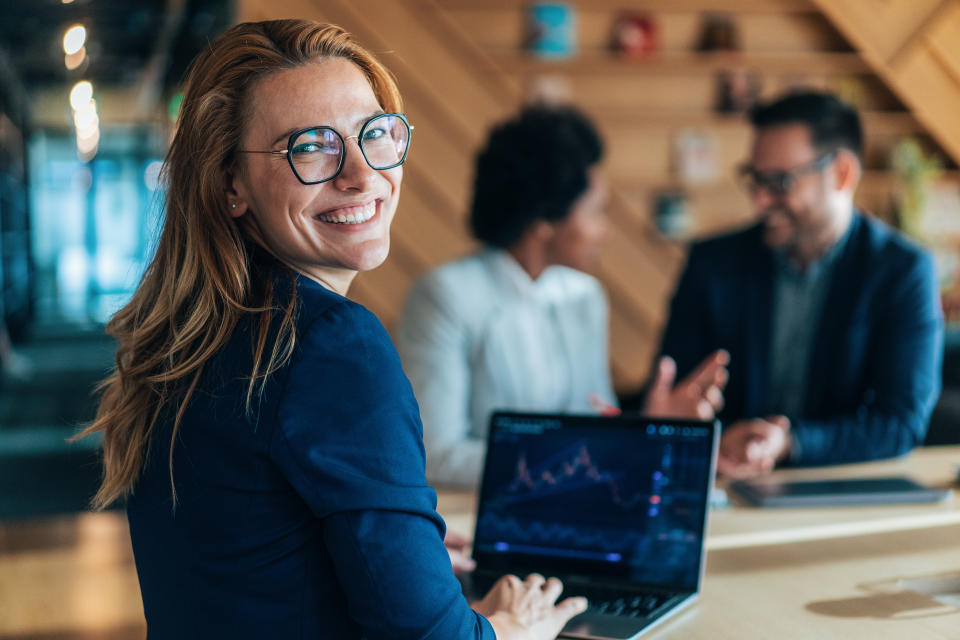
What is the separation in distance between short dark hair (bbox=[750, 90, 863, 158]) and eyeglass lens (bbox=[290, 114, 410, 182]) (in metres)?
1.85

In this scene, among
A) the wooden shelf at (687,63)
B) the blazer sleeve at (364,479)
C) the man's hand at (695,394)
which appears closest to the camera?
the blazer sleeve at (364,479)

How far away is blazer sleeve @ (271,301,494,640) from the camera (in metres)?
0.94

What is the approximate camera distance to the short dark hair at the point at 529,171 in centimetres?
274

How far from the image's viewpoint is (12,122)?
34.9ft

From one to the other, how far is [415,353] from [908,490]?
1213 mm

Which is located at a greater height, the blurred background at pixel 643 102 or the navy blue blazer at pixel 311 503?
the blurred background at pixel 643 102

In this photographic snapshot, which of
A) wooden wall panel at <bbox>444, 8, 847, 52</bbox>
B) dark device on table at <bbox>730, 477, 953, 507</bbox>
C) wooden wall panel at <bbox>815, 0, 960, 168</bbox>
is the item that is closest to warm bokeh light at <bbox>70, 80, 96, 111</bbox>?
wooden wall panel at <bbox>444, 8, 847, 52</bbox>

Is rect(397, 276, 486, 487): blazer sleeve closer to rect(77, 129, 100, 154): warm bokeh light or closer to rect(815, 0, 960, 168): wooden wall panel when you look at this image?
rect(815, 0, 960, 168): wooden wall panel

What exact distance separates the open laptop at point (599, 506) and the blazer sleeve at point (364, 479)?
0.43 metres

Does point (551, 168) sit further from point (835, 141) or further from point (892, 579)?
point (892, 579)

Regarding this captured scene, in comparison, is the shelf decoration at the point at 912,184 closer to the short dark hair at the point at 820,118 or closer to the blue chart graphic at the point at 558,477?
the short dark hair at the point at 820,118

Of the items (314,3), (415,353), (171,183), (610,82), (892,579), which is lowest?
(892,579)

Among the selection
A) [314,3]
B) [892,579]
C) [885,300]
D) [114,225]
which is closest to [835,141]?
[885,300]

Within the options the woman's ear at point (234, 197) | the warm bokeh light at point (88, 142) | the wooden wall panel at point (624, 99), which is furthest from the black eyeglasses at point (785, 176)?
the warm bokeh light at point (88, 142)
